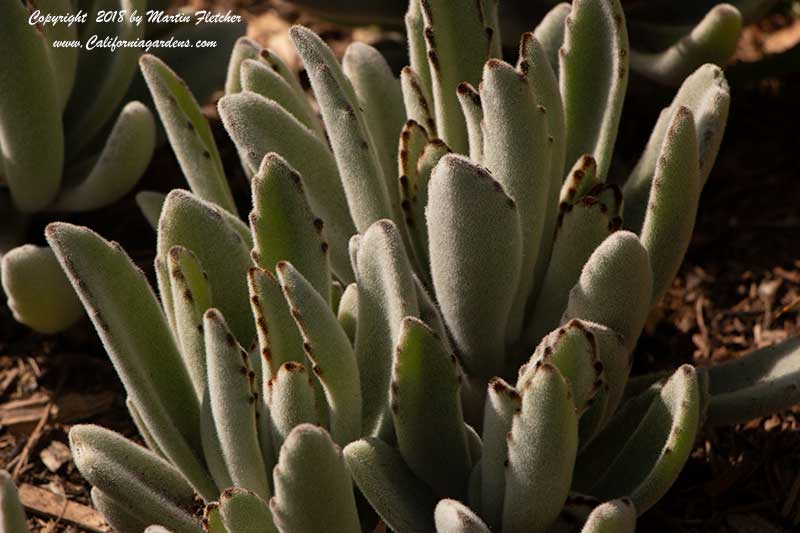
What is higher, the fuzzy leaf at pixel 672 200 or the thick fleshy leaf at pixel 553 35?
the thick fleshy leaf at pixel 553 35

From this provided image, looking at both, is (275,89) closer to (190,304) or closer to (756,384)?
(190,304)

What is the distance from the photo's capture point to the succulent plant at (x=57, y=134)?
157cm

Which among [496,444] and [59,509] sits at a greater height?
[496,444]

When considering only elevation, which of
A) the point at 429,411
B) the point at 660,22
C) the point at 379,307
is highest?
the point at 660,22

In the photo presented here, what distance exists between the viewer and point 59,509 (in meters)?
1.57

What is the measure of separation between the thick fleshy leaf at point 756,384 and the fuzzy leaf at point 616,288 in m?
0.16

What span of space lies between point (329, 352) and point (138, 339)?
229 millimetres

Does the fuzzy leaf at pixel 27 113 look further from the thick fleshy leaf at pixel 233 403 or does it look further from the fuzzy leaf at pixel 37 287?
the thick fleshy leaf at pixel 233 403

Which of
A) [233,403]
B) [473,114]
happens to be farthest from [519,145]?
[233,403]

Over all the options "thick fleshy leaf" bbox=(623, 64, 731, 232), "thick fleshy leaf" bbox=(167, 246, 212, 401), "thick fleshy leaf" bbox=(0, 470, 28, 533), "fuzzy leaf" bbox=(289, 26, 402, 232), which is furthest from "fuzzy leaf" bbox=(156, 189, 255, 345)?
"thick fleshy leaf" bbox=(623, 64, 731, 232)

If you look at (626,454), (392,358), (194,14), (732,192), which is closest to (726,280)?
(732,192)

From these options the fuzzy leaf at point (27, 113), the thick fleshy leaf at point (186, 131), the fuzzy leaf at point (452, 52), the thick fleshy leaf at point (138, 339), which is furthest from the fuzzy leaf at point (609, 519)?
the fuzzy leaf at point (27, 113)

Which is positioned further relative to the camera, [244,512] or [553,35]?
[553,35]

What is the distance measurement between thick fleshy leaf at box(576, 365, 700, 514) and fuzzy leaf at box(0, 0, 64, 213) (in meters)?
0.87
